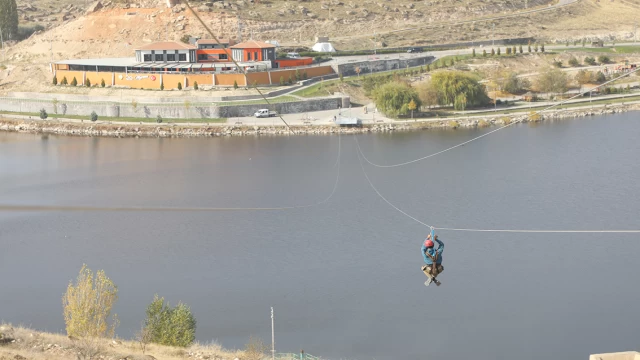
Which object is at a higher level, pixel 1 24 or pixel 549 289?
pixel 1 24

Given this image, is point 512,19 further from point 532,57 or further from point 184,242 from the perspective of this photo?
point 184,242

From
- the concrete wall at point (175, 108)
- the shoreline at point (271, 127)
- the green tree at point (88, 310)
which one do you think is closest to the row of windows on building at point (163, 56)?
the concrete wall at point (175, 108)

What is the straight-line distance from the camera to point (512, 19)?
51.8 meters

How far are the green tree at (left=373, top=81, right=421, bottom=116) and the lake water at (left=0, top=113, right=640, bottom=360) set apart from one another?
190 inches

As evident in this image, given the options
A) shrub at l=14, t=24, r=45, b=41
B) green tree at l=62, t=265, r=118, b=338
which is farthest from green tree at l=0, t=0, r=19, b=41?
green tree at l=62, t=265, r=118, b=338

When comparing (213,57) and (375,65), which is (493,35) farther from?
(213,57)

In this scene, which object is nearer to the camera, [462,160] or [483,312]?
[483,312]

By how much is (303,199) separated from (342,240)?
11.5ft

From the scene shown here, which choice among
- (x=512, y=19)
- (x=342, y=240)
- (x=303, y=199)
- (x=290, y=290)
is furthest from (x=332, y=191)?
(x=512, y=19)

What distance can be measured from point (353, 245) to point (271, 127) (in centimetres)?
1442

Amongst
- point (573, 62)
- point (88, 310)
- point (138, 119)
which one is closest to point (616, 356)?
point (88, 310)

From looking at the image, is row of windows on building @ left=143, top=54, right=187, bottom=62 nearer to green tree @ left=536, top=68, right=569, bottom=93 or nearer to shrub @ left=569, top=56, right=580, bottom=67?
green tree @ left=536, top=68, right=569, bottom=93

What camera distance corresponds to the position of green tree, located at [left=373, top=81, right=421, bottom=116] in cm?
3453

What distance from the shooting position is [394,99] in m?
34.5
